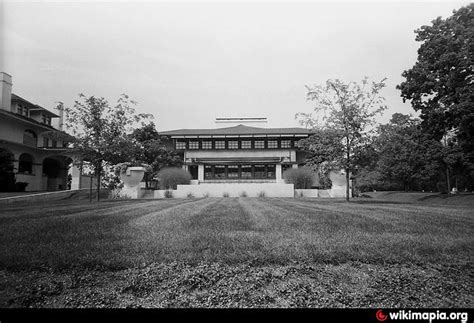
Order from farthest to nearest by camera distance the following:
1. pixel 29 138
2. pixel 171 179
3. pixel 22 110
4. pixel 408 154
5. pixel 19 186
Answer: pixel 408 154
pixel 29 138
pixel 22 110
pixel 171 179
pixel 19 186

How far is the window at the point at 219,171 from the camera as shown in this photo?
3666cm

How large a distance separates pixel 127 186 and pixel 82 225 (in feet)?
53.0

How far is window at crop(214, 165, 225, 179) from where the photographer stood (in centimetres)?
3666

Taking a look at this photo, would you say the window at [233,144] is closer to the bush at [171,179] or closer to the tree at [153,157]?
the tree at [153,157]

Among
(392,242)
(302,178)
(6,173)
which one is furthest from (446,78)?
(6,173)

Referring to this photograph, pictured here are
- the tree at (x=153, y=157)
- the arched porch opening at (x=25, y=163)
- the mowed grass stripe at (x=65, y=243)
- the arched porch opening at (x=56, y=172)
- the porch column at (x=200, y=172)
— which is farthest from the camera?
the porch column at (x=200, y=172)

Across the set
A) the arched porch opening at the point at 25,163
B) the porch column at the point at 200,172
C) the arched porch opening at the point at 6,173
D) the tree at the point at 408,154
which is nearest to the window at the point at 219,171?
the porch column at the point at 200,172

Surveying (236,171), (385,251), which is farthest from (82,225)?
(236,171)

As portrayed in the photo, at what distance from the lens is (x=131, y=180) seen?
21688 millimetres

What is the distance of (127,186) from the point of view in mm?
21812

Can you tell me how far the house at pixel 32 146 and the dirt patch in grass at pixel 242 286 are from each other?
20.9 metres

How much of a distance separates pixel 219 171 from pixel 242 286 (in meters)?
33.9

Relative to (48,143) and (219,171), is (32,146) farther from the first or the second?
(219,171)
